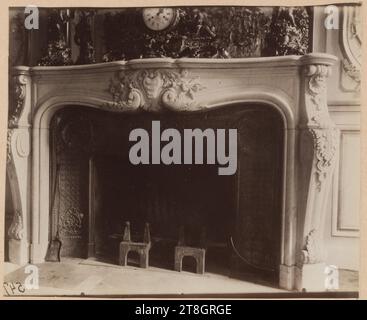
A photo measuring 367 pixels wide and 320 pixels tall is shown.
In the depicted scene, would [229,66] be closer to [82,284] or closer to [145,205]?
[145,205]

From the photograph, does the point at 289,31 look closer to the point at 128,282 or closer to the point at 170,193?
the point at 170,193

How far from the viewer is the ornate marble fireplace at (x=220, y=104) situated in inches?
89.5

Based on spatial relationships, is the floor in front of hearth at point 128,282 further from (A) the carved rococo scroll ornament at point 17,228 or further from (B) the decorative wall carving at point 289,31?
(B) the decorative wall carving at point 289,31

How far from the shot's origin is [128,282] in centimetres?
240

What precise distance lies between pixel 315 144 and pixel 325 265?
25.4 inches

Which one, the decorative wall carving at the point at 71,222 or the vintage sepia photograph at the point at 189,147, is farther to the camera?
the decorative wall carving at the point at 71,222

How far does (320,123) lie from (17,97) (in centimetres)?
162

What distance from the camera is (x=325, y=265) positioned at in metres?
2.35

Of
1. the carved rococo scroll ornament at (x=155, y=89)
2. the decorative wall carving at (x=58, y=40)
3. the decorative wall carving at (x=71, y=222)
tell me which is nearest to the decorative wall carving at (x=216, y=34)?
the carved rococo scroll ornament at (x=155, y=89)

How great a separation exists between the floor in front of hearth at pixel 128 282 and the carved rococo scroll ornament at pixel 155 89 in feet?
2.99

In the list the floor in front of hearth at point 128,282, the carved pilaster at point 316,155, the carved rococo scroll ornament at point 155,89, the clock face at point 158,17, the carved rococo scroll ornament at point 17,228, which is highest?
the clock face at point 158,17

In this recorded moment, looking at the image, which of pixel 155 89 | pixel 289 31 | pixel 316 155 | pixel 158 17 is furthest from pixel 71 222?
pixel 289 31

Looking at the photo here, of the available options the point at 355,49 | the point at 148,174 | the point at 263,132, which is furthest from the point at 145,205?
the point at 355,49

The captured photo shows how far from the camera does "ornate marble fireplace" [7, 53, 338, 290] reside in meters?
2.27
